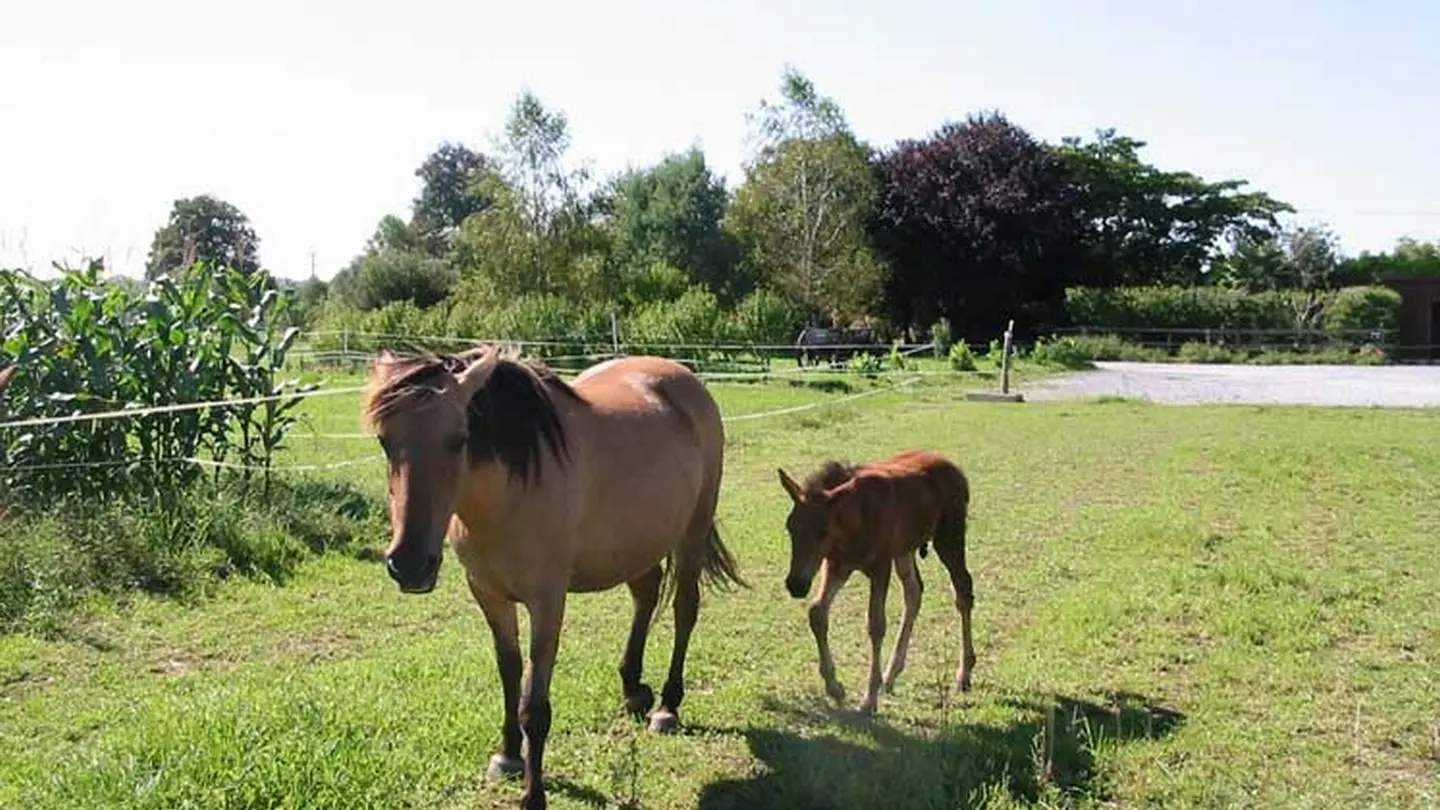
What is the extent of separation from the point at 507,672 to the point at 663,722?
80cm

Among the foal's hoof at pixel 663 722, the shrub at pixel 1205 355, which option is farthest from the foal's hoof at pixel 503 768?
the shrub at pixel 1205 355

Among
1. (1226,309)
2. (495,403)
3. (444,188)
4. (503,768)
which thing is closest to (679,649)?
(503,768)

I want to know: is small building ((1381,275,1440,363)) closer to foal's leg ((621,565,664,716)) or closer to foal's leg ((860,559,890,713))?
foal's leg ((860,559,890,713))

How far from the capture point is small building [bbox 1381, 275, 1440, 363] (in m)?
43.1

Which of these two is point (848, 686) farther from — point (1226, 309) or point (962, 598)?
point (1226, 309)

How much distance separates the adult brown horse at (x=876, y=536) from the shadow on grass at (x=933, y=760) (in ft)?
1.51

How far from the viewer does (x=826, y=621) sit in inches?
218

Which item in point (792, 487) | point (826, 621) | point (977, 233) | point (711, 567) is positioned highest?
point (977, 233)

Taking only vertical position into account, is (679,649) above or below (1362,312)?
below

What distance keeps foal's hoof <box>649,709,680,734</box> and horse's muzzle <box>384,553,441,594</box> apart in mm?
1759

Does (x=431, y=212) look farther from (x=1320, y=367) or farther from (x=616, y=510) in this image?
(x=616, y=510)

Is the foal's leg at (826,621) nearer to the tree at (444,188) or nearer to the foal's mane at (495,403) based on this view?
the foal's mane at (495,403)

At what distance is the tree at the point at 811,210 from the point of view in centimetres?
4188

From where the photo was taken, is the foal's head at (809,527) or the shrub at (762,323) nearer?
the foal's head at (809,527)
